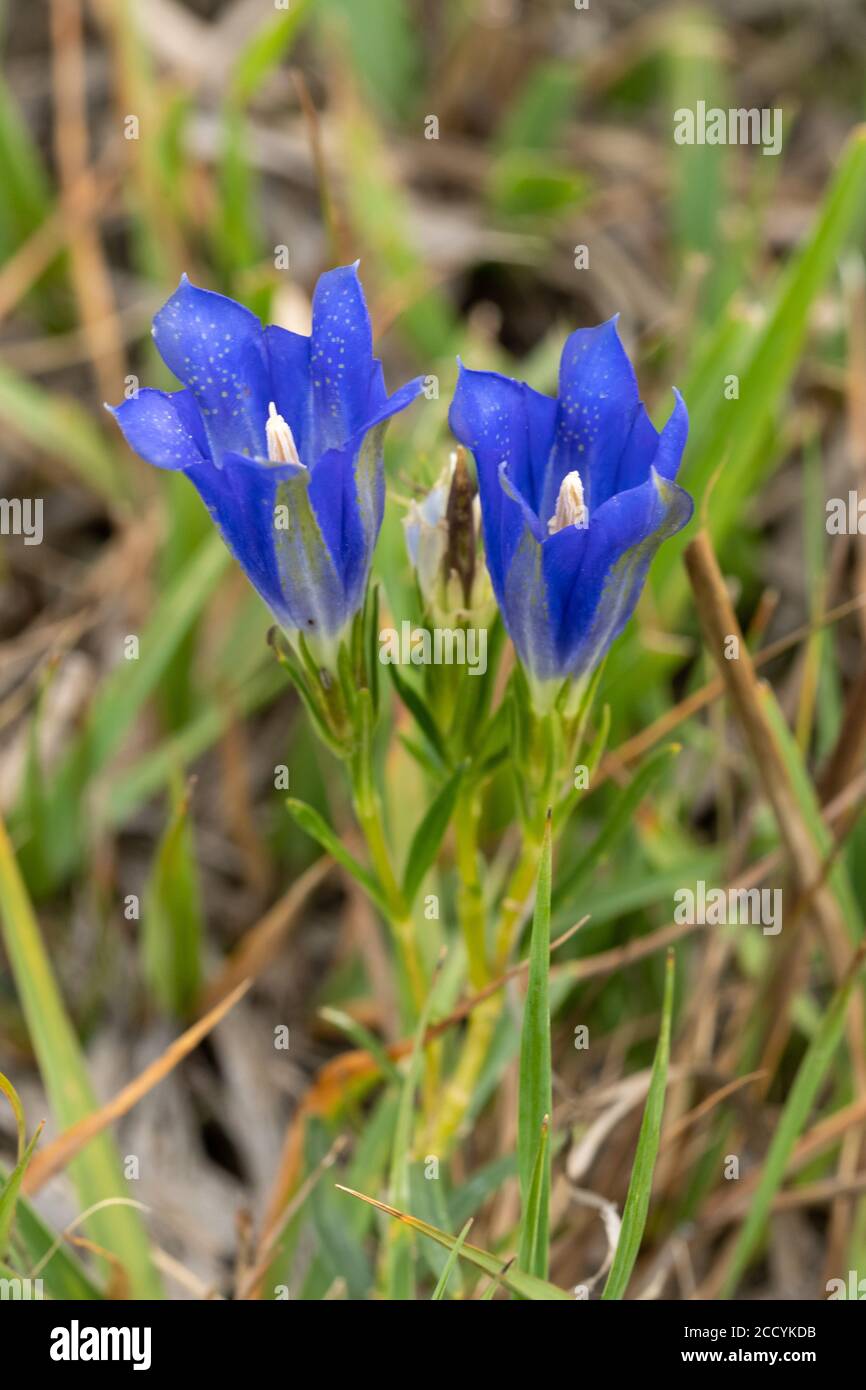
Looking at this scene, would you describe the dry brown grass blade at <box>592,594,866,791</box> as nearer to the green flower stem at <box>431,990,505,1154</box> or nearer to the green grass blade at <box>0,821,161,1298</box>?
the green flower stem at <box>431,990,505,1154</box>

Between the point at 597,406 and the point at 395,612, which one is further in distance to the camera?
the point at 395,612

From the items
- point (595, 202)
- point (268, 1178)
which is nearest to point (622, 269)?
point (595, 202)

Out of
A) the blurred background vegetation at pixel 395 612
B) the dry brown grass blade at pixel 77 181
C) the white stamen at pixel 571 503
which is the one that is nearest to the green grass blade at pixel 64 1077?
the blurred background vegetation at pixel 395 612

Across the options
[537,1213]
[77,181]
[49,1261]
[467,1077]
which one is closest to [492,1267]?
[537,1213]

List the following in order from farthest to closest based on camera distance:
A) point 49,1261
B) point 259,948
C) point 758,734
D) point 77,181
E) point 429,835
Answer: point 77,181 < point 259,948 < point 758,734 < point 49,1261 < point 429,835

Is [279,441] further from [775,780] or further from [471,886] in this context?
[775,780]

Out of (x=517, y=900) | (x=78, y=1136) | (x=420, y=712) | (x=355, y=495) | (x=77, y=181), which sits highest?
(x=77, y=181)
